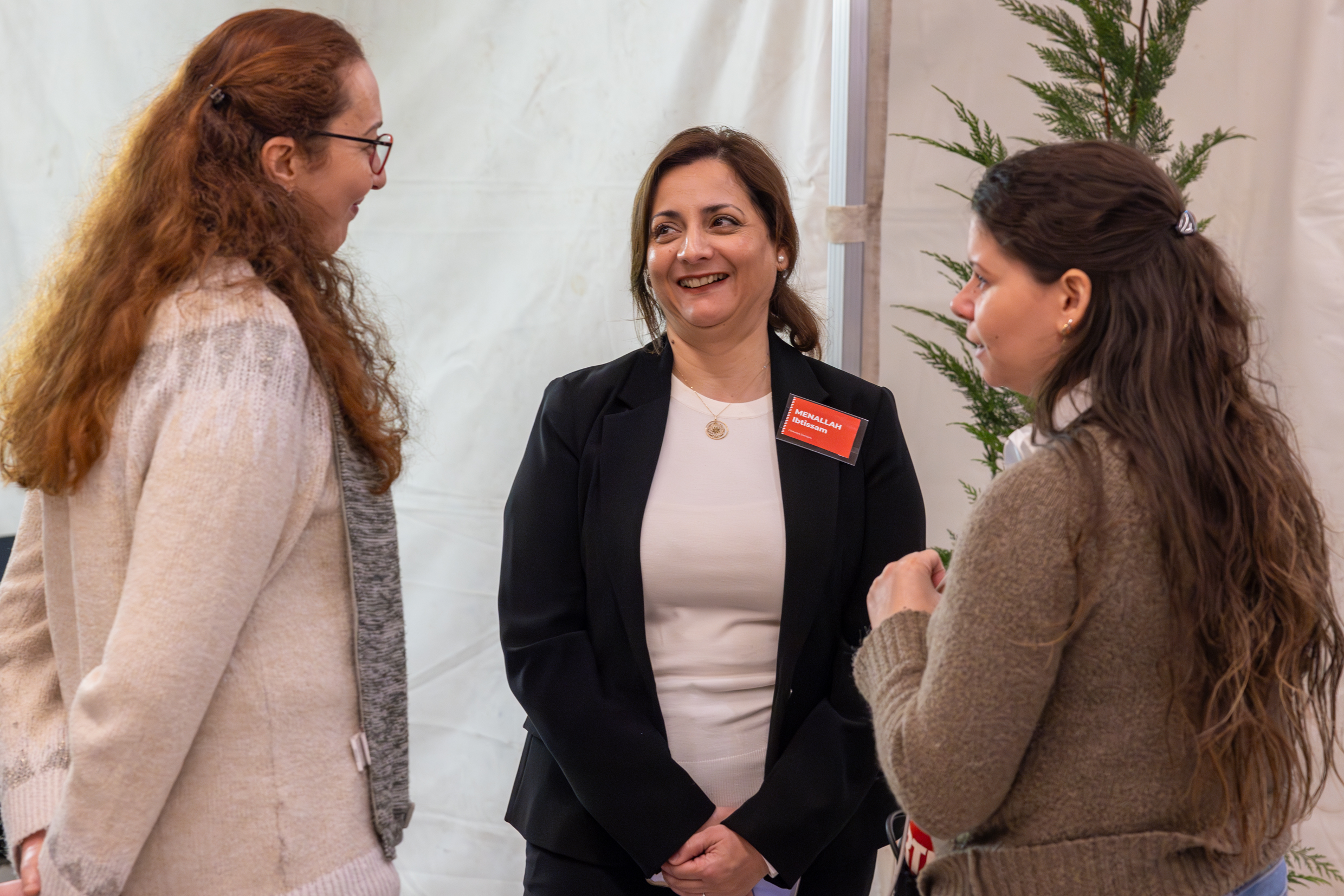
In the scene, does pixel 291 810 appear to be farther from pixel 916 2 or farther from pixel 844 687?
pixel 916 2

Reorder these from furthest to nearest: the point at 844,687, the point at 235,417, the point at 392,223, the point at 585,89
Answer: the point at 392,223
the point at 585,89
the point at 844,687
the point at 235,417

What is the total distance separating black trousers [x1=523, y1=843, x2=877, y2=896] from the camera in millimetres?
1519

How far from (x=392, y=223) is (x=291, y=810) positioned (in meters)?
1.57

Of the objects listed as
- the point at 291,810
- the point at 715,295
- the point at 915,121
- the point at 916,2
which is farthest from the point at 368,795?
the point at 916,2

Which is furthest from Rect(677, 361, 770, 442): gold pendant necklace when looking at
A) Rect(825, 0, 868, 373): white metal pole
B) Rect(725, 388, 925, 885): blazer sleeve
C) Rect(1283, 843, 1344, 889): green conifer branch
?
Rect(1283, 843, 1344, 889): green conifer branch

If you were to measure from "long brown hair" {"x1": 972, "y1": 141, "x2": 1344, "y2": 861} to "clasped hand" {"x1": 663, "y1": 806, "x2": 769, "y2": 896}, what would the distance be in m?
0.66

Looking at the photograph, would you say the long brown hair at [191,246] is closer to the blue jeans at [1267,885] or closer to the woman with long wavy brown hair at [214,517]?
the woman with long wavy brown hair at [214,517]

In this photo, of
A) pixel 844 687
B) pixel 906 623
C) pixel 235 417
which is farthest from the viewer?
pixel 844 687

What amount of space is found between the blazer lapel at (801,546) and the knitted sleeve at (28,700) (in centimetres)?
93

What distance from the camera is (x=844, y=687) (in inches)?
60.9

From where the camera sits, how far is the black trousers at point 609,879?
4.98 ft

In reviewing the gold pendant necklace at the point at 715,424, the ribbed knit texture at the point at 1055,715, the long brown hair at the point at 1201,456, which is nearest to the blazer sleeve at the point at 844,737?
the gold pendant necklace at the point at 715,424

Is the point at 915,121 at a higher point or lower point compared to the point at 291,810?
higher

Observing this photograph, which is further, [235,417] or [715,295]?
[715,295]
